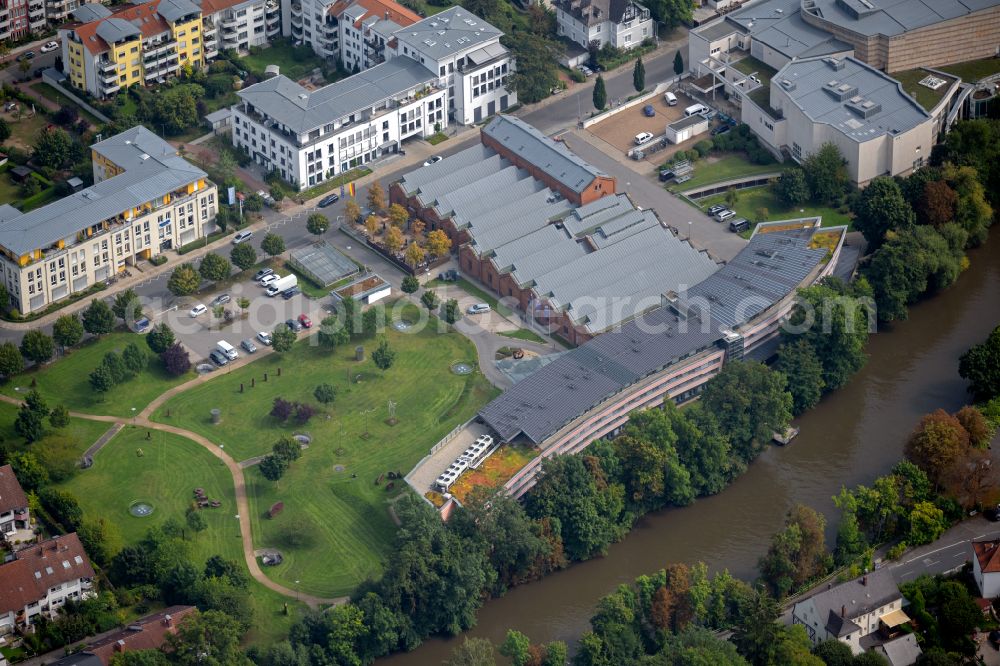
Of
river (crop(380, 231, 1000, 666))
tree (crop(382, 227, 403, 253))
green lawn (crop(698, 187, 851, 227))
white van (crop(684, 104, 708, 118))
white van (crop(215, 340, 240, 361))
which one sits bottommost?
river (crop(380, 231, 1000, 666))

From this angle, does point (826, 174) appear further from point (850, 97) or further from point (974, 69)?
point (974, 69)

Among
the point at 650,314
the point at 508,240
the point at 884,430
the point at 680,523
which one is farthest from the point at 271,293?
the point at 884,430

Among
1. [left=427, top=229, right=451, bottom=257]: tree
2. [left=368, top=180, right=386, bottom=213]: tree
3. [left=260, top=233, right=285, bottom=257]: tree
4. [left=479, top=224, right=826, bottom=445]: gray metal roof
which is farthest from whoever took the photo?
[left=368, top=180, right=386, bottom=213]: tree

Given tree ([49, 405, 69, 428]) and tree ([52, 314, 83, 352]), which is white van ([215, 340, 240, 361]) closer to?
tree ([52, 314, 83, 352])

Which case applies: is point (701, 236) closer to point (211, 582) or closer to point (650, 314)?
point (650, 314)

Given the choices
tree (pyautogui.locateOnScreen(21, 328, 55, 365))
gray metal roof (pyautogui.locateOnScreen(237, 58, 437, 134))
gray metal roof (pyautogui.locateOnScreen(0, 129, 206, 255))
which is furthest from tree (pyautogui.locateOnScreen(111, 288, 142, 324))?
gray metal roof (pyautogui.locateOnScreen(237, 58, 437, 134))

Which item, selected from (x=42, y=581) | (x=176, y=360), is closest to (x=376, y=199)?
(x=176, y=360)
